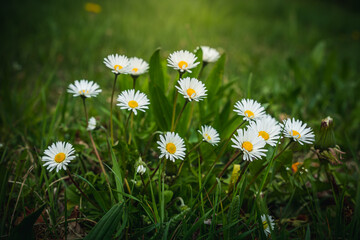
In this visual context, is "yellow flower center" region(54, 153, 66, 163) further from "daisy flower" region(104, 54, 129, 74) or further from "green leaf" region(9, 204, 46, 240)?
"daisy flower" region(104, 54, 129, 74)

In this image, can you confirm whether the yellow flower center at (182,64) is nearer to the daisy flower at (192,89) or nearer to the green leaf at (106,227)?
the daisy flower at (192,89)

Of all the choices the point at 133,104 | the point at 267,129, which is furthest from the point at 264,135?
the point at 133,104

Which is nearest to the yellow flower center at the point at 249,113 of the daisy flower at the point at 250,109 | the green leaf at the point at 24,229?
the daisy flower at the point at 250,109

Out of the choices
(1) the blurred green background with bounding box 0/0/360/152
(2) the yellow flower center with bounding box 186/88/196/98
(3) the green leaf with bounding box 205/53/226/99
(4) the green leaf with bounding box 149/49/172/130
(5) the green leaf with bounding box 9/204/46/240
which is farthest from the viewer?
(1) the blurred green background with bounding box 0/0/360/152

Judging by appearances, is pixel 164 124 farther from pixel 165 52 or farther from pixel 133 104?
pixel 165 52

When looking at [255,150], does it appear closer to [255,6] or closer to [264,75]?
[264,75]

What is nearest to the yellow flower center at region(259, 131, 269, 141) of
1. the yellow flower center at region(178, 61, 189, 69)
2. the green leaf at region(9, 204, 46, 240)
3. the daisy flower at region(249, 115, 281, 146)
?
the daisy flower at region(249, 115, 281, 146)
